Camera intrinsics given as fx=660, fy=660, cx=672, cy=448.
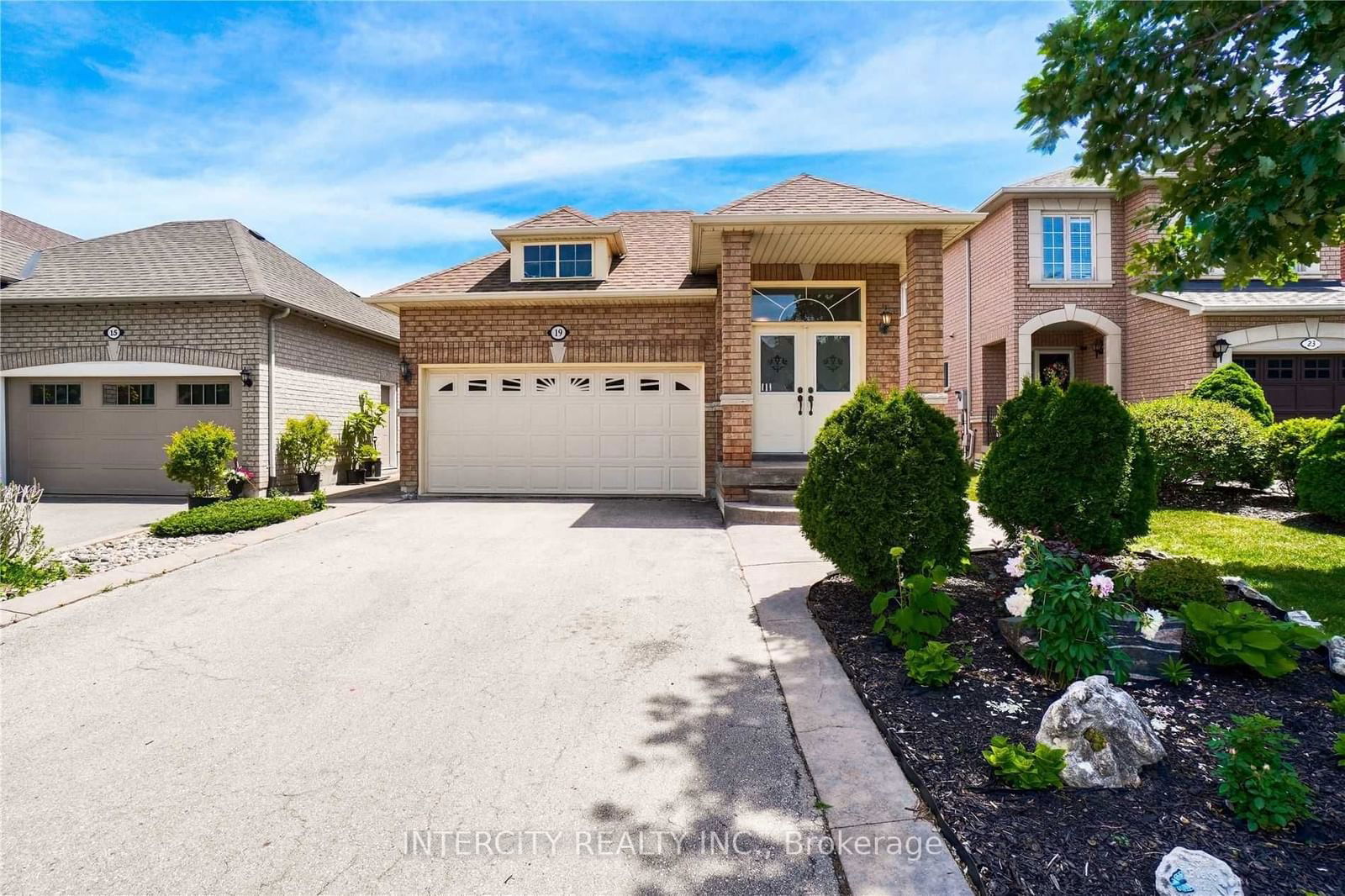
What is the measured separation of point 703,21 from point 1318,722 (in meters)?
7.07

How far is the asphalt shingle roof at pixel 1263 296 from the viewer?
11.7 meters

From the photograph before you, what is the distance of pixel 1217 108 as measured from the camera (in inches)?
159

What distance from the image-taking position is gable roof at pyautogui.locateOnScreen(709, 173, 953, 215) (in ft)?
27.3

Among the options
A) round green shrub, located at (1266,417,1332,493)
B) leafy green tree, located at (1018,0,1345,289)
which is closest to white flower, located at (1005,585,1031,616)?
leafy green tree, located at (1018,0,1345,289)

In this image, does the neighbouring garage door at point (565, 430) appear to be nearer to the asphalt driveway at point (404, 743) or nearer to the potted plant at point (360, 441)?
the potted plant at point (360, 441)

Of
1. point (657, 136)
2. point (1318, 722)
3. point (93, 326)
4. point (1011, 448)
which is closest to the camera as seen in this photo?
point (1318, 722)

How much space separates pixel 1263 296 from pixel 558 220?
1279 centimetres

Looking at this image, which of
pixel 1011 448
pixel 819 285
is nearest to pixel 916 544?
pixel 1011 448

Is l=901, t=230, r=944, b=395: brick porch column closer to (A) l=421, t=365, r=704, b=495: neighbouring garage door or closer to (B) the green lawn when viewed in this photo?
(B) the green lawn

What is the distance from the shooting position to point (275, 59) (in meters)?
7.07

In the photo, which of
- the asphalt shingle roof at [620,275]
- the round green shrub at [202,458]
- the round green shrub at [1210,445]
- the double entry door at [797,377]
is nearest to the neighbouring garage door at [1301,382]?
the round green shrub at [1210,445]

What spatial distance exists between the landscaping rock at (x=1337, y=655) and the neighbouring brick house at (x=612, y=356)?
6521mm

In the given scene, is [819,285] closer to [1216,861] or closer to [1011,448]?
[1011,448]

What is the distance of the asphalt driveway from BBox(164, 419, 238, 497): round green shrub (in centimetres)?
443
